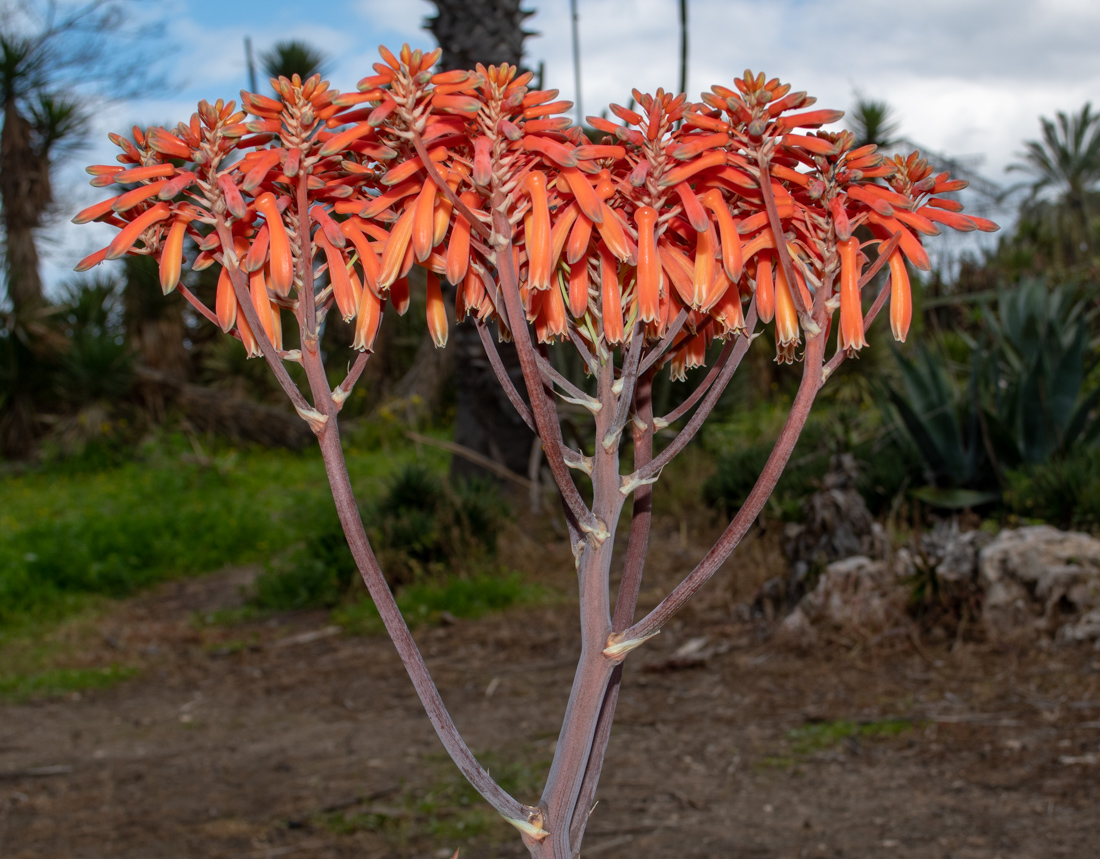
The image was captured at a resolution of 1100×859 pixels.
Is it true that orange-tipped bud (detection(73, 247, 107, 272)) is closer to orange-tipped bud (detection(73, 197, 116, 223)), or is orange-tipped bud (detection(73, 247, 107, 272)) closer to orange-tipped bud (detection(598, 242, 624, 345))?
orange-tipped bud (detection(73, 197, 116, 223))

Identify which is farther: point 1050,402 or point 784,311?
point 1050,402

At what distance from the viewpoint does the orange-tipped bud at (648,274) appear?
1.08 m

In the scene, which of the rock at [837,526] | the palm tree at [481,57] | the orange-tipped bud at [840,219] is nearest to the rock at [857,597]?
the rock at [837,526]

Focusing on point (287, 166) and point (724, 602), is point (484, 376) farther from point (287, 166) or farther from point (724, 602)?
point (287, 166)

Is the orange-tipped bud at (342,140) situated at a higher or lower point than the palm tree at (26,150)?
lower

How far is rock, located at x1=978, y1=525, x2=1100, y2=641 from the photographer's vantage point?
4238mm

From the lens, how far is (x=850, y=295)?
115 cm

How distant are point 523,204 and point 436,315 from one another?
183mm

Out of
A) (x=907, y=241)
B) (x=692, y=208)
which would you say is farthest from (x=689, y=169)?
(x=907, y=241)

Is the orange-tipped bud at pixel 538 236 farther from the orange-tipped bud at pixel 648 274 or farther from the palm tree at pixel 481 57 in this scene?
the palm tree at pixel 481 57

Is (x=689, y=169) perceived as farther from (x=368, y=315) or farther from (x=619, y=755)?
(x=619, y=755)

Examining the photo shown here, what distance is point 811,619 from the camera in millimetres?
4754

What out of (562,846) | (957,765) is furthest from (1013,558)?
(562,846)

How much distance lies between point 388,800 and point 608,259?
2809 mm
